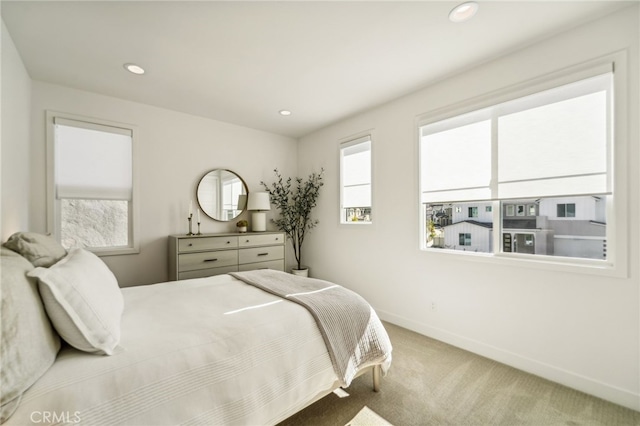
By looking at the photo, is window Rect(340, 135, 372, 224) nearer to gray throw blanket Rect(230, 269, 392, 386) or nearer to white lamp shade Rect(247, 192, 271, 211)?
white lamp shade Rect(247, 192, 271, 211)

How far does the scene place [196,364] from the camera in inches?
43.8

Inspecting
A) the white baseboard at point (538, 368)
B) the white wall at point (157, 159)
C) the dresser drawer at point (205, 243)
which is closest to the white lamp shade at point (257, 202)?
the white wall at point (157, 159)

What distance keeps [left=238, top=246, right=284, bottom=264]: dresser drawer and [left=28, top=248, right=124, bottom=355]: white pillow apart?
230cm

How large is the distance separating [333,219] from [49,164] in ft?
10.8

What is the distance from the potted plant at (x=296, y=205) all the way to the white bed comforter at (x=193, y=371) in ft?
8.69

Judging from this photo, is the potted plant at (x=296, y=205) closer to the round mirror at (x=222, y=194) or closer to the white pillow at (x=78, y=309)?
the round mirror at (x=222, y=194)

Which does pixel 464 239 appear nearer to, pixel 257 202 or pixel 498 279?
pixel 498 279

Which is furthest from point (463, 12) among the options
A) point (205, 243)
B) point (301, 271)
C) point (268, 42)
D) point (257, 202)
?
point (301, 271)

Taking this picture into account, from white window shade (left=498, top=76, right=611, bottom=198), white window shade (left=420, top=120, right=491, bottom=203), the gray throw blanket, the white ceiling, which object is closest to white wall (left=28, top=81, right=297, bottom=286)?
the white ceiling

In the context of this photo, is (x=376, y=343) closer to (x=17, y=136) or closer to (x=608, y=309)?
(x=608, y=309)

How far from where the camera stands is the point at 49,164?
8.98 ft

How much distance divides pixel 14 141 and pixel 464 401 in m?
3.82

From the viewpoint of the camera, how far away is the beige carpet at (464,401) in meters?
1.65

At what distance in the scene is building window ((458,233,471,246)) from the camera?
266cm
